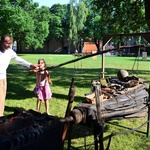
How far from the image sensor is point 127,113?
4547 millimetres

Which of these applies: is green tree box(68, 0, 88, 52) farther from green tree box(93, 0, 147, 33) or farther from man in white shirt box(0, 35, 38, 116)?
man in white shirt box(0, 35, 38, 116)

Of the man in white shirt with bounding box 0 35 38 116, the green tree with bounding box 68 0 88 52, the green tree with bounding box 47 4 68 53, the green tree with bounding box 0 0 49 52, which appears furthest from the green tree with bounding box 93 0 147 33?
the green tree with bounding box 47 4 68 53

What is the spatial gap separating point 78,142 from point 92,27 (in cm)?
5554

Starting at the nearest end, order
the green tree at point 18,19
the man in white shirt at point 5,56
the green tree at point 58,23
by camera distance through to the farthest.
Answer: the man in white shirt at point 5,56 < the green tree at point 18,19 < the green tree at point 58,23

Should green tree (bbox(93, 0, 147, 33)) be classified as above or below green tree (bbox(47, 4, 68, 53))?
below

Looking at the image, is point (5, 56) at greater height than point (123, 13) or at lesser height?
lesser

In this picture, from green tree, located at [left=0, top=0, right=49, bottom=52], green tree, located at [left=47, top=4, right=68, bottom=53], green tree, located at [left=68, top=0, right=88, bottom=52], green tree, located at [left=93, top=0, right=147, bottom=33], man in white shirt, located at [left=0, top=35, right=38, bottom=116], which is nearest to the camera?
man in white shirt, located at [left=0, top=35, right=38, bottom=116]

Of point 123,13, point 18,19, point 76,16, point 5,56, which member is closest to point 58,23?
point 76,16

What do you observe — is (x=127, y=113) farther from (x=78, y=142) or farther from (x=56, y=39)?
(x=56, y=39)

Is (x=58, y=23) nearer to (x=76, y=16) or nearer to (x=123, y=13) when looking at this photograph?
(x=76, y=16)

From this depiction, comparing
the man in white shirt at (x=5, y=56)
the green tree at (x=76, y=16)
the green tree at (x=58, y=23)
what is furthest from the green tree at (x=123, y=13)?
the green tree at (x=58, y=23)

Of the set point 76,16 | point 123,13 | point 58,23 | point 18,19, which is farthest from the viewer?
point 58,23

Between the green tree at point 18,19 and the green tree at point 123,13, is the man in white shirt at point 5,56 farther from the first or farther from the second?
the green tree at point 18,19

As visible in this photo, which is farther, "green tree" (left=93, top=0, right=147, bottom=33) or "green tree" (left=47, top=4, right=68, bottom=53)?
"green tree" (left=47, top=4, right=68, bottom=53)
